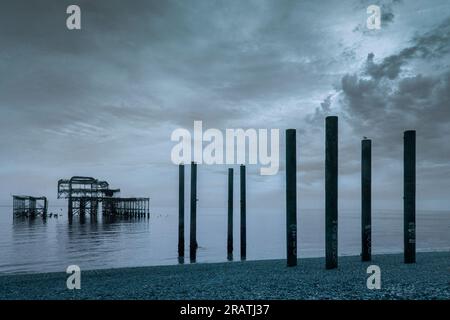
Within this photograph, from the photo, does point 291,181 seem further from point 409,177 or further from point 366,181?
point 409,177

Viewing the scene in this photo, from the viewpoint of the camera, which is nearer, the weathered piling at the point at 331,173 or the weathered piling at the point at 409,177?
the weathered piling at the point at 331,173

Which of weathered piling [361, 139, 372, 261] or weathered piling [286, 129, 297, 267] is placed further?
weathered piling [361, 139, 372, 261]

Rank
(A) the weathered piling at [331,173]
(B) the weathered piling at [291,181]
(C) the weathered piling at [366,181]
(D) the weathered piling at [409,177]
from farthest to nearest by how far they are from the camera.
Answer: (C) the weathered piling at [366,181], (D) the weathered piling at [409,177], (B) the weathered piling at [291,181], (A) the weathered piling at [331,173]

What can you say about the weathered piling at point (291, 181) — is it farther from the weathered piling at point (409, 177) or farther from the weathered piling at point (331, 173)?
the weathered piling at point (409, 177)

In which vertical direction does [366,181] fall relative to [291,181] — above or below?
below

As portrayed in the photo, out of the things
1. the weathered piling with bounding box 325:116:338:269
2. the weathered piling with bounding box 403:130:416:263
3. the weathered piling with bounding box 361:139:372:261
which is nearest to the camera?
the weathered piling with bounding box 325:116:338:269

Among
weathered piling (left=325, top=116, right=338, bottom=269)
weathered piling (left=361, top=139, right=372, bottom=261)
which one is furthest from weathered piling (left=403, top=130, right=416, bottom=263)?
weathered piling (left=325, top=116, right=338, bottom=269)

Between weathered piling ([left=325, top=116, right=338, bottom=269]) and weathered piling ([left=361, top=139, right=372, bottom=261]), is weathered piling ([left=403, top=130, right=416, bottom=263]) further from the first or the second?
weathered piling ([left=325, top=116, right=338, bottom=269])

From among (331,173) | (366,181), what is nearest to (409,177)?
(366,181)

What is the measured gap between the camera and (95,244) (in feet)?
113

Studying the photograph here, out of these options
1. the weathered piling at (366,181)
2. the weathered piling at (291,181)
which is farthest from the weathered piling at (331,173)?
the weathered piling at (366,181)
